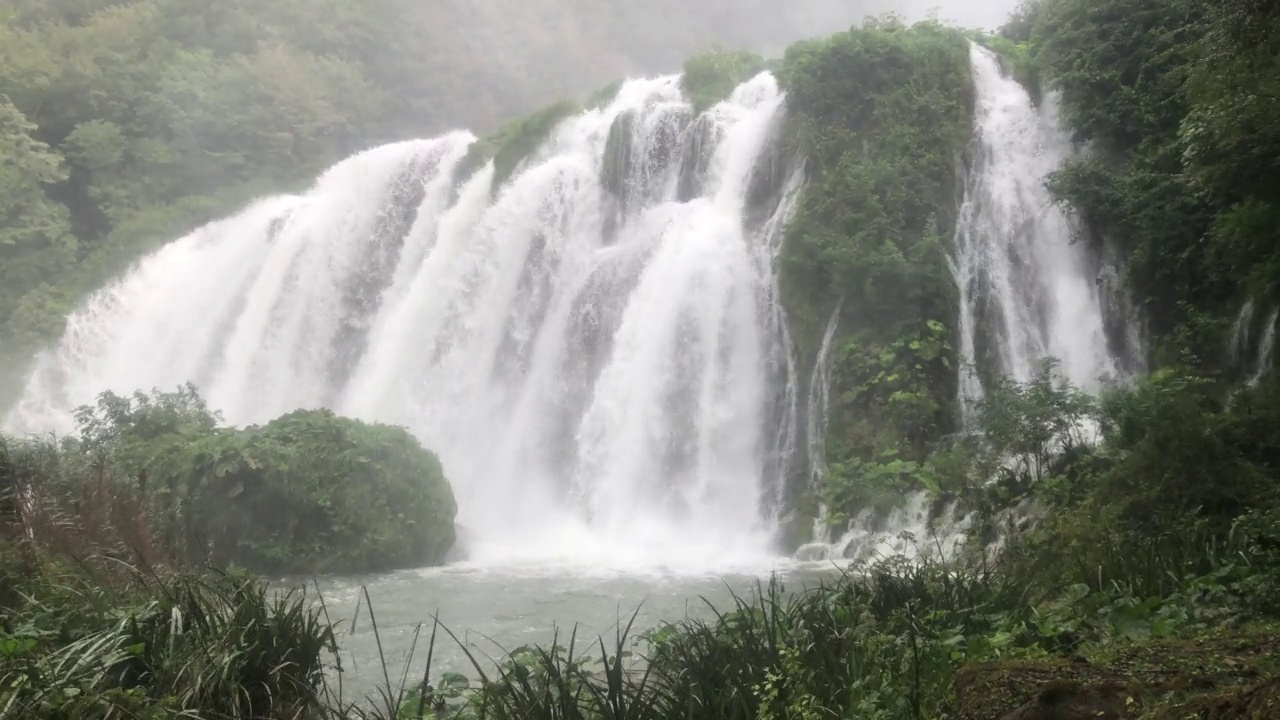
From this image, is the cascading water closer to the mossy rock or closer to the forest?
the forest

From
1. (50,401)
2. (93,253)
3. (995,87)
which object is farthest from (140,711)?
(93,253)

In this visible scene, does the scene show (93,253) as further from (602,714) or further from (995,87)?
(602,714)

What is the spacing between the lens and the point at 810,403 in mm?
14250

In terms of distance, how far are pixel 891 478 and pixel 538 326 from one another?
8.81 meters

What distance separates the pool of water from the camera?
7086mm

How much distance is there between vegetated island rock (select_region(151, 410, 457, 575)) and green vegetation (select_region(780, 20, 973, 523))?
Result: 19.0ft

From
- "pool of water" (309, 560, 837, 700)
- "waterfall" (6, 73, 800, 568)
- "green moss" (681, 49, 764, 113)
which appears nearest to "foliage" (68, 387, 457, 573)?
"pool of water" (309, 560, 837, 700)

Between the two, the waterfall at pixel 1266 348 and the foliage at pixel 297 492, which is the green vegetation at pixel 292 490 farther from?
the waterfall at pixel 1266 348

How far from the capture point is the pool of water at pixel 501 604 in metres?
7.09

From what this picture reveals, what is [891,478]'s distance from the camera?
11750 mm

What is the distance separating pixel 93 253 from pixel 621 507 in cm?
2267

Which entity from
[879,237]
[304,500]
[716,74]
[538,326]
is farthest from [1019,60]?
[304,500]

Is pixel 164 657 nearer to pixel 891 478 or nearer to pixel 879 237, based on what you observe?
pixel 891 478

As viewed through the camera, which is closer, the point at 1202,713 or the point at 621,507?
the point at 1202,713
